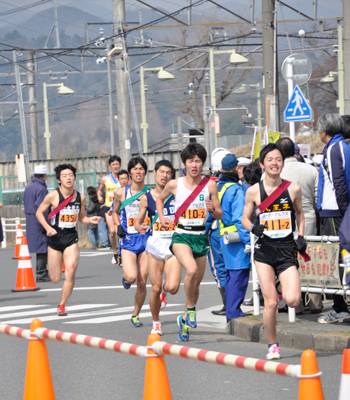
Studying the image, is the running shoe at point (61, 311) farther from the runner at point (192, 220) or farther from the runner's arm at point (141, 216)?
the runner at point (192, 220)

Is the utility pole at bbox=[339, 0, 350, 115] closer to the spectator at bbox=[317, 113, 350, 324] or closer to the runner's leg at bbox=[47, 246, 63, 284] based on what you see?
the spectator at bbox=[317, 113, 350, 324]

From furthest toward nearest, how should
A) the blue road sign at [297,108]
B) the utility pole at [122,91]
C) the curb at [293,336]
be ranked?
the utility pole at [122,91]
the blue road sign at [297,108]
the curb at [293,336]

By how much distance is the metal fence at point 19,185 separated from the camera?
29031 millimetres

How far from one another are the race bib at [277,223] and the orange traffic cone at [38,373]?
2.72 meters

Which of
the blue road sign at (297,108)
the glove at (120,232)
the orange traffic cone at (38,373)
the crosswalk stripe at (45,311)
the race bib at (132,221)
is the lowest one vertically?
the crosswalk stripe at (45,311)

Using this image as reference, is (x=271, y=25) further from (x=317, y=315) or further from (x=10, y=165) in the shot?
(x=10, y=165)

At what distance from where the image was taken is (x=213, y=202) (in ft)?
26.5

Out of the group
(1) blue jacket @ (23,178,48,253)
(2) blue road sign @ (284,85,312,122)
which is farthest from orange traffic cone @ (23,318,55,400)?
(1) blue jacket @ (23,178,48,253)

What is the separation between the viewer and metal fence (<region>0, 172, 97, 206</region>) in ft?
95.2

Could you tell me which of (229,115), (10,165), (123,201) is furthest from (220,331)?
(229,115)

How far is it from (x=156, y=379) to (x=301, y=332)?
12.3ft

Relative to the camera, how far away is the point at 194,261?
7941 mm

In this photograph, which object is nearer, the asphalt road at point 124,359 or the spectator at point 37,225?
the asphalt road at point 124,359

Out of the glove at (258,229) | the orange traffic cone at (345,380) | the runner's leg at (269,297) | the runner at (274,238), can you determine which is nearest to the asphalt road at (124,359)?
the runner's leg at (269,297)
